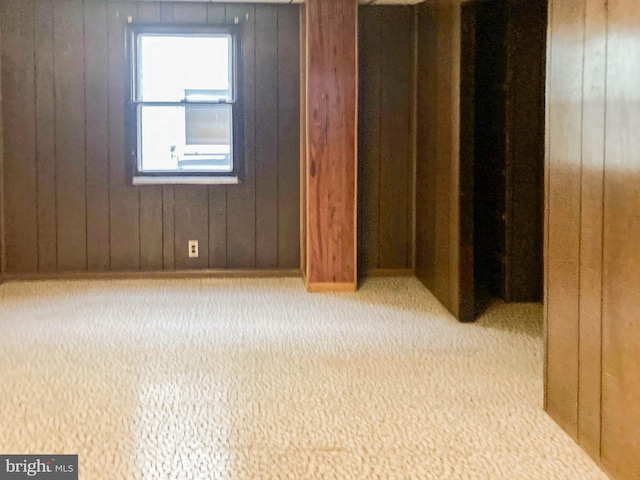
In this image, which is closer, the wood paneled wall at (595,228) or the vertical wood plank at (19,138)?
the wood paneled wall at (595,228)

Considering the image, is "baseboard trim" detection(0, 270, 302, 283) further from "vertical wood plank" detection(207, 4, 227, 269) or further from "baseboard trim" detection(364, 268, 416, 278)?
"baseboard trim" detection(364, 268, 416, 278)

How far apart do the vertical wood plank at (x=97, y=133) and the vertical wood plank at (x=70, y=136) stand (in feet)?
0.13

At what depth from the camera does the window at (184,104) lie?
496 centimetres

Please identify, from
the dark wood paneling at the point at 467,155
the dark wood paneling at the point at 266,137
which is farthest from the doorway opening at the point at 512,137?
the dark wood paneling at the point at 266,137

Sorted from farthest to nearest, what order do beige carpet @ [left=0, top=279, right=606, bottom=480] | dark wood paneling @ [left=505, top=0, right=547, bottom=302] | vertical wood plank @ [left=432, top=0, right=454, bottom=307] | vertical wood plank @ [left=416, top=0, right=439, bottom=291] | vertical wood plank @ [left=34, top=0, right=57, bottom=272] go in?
vertical wood plank @ [left=34, top=0, right=57, bottom=272] → vertical wood plank @ [left=416, top=0, right=439, bottom=291] → dark wood paneling @ [left=505, top=0, right=547, bottom=302] → vertical wood plank @ [left=432, top=0, right=454, bottom=307] → beige carpet @ [left=0, top=279, right=606, bottom=480]

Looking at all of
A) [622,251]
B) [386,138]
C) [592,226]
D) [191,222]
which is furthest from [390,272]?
[622,251]

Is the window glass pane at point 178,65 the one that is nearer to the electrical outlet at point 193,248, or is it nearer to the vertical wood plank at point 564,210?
the electrical outlet at point 193,248

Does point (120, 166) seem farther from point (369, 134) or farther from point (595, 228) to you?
point (595, 228)

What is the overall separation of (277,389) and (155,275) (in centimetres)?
243

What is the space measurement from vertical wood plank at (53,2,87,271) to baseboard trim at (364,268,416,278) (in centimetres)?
200

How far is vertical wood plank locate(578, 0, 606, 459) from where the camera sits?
216 centimetres

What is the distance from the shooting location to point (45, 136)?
4.90m

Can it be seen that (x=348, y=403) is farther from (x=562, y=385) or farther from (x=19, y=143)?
(x=19, y=143)

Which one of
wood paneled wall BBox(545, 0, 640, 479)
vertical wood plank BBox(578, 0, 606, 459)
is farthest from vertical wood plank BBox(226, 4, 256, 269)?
vertical wood plank BBox(578, 0, 606, 459)
